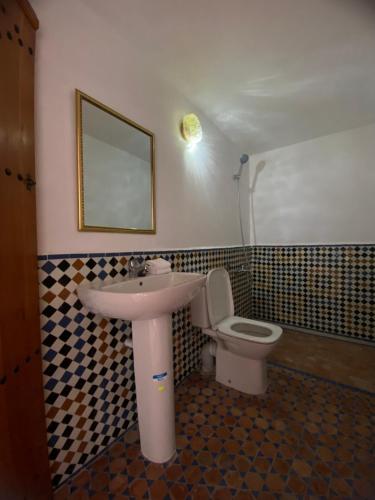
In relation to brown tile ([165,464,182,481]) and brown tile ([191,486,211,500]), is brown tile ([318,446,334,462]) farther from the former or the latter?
brown tile ([165,464,182,481])

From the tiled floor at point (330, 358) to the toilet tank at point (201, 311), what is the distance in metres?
0.81

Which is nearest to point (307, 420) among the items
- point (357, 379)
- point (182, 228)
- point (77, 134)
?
point (357, 379)

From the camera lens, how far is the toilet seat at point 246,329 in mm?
1345

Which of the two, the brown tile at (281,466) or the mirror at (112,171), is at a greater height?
the mirror at (112,171)

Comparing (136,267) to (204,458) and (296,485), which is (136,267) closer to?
(204,458)

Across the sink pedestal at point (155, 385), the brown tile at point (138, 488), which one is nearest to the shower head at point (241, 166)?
the sink pedestal at point (155, 385)

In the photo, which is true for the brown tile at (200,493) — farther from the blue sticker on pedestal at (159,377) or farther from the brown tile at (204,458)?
the blue sticker on pedestal at (159,377)

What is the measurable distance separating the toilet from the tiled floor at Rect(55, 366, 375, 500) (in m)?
0.11

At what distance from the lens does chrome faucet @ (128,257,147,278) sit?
112 cm

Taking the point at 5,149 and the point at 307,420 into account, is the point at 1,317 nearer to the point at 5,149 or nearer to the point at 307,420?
the point at 5,149

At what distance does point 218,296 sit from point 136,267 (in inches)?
29.0

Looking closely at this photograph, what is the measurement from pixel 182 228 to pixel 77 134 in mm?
843

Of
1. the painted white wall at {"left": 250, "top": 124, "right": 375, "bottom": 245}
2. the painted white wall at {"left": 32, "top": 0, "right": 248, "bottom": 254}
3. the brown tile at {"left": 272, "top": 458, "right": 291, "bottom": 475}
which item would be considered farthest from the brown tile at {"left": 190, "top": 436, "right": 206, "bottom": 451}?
the painted white wall at {"left": 250, "top": 124, "right": 375, "bottom": 245}

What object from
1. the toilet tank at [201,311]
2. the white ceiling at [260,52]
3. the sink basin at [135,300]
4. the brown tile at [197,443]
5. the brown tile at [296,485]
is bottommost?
the brown tile at [296,485]
